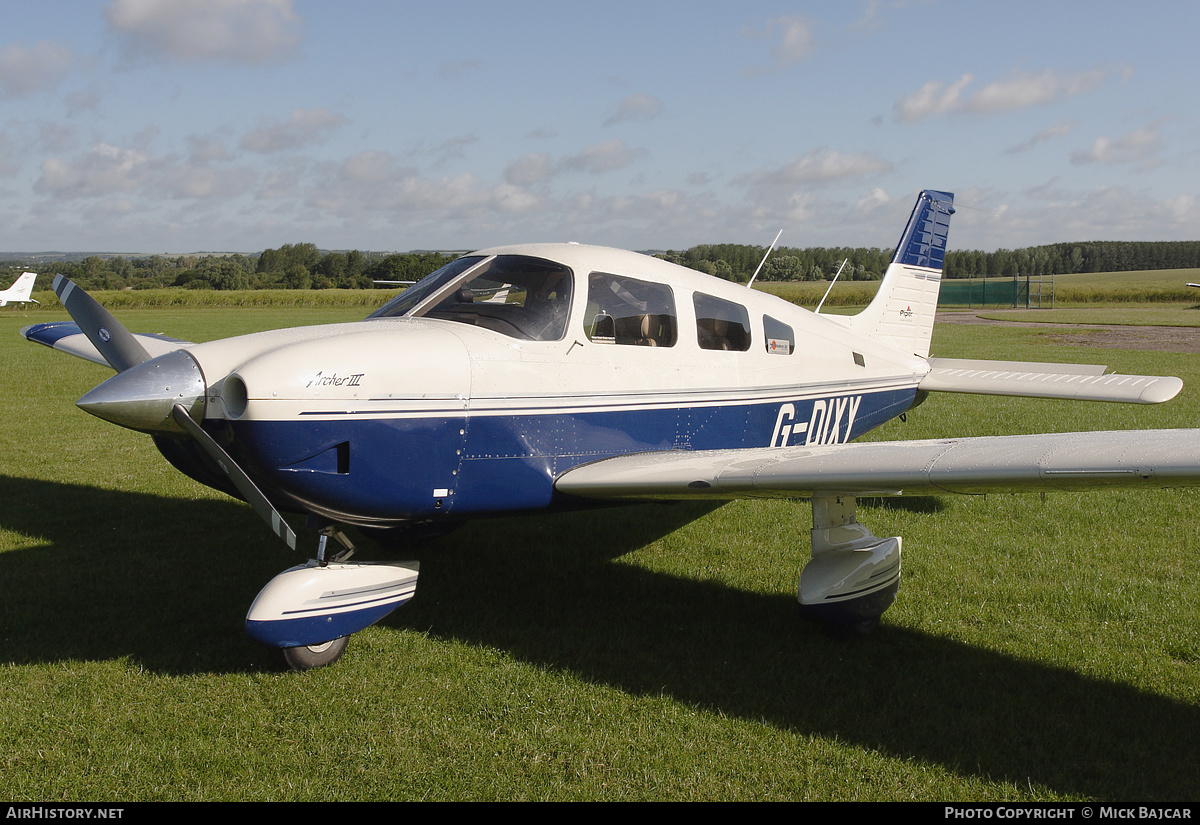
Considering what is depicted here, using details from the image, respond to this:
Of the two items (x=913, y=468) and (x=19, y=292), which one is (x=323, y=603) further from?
(x=19, y=292)

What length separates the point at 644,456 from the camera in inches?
194

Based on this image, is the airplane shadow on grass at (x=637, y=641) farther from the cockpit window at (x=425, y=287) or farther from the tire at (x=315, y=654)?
the cockpit window at (x=425, y=287)

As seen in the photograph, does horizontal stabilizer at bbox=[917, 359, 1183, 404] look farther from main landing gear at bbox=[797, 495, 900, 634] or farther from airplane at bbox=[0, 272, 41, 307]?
airplane at bbox=[0, 272, 41, 307]

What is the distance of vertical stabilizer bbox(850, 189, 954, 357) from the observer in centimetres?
800

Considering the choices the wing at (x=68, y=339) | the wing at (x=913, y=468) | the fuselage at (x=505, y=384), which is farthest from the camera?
the wing at (x=68, y=339)

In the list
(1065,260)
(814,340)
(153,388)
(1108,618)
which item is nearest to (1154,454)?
(1108,618)

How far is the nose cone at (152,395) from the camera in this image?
355 cm

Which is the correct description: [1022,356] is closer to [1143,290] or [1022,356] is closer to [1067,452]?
[1067,452]

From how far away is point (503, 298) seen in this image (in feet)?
15.9

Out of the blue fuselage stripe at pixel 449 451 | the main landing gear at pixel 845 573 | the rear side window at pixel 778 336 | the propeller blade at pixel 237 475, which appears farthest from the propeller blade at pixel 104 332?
the rear side window at pixel 778 336

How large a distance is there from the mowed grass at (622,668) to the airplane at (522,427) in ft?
1.48

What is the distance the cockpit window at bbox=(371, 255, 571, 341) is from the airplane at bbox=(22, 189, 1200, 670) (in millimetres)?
12

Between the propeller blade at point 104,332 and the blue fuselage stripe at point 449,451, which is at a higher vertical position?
the propeller blade at point 104,332

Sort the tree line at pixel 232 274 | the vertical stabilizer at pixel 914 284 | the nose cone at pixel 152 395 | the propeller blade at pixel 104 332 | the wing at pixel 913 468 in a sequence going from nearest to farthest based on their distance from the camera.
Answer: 1. the wing at pixel 913 468
2. the nose cone at pixel 152 395
3. the propeller blade at pixel 104 332
4. the vertical stabilizer at pixel 914 284
5. the tree line at pixel 232 274
